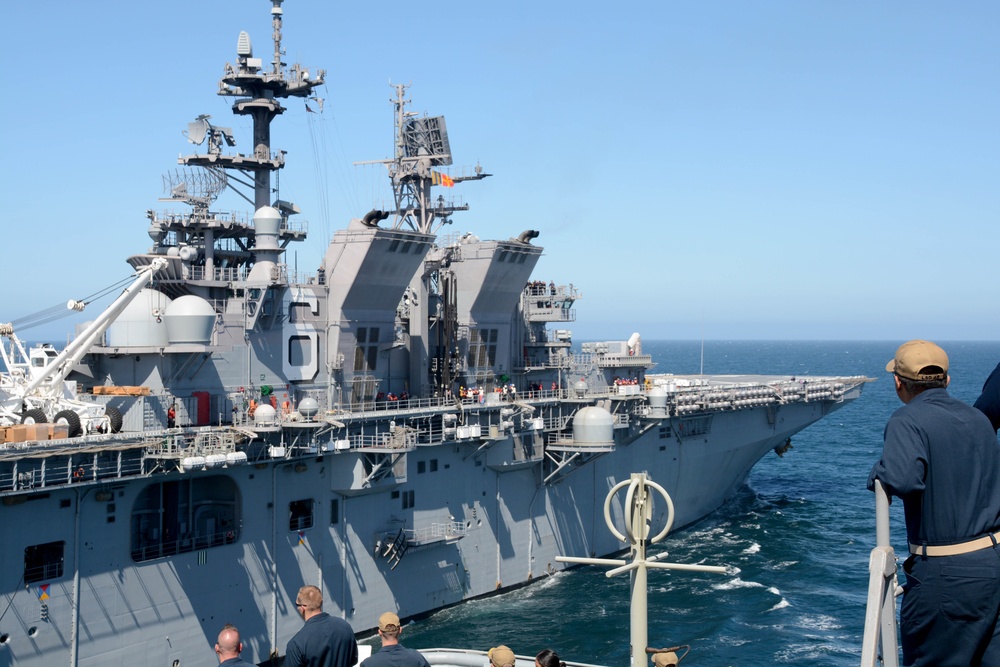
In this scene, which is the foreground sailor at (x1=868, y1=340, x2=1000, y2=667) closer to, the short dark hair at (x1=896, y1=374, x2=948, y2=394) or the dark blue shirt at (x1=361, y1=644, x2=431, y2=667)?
the short dark hair at (x1=896, y1=374, x2=948, y2=394)

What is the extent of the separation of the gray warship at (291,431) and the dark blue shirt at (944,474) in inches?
834

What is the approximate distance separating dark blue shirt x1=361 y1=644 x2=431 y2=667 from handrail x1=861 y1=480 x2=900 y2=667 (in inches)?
164

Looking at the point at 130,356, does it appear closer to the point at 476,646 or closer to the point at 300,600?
the point at 476,646

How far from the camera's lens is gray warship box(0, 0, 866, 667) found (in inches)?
956

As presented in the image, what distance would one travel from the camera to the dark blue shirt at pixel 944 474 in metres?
5.39

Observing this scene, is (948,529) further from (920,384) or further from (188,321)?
(188,321)

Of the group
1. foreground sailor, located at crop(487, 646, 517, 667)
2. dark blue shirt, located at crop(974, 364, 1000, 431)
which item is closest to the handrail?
dark blue shirt, located at crop(974, 364, 1000, 431)

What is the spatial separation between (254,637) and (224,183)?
1492 cm

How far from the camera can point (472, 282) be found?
38.6 m

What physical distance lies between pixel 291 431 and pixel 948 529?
2464cm

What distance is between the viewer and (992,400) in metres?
6.14

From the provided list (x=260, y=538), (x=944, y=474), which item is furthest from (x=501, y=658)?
(x=260, y=538)

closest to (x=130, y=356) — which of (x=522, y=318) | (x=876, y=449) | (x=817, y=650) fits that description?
(x=522, y=318)

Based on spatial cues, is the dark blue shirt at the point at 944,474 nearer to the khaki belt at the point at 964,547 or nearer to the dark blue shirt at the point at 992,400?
the khaki belt at the point at 964,547
